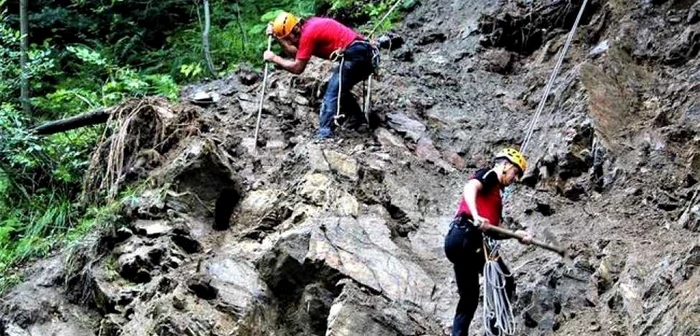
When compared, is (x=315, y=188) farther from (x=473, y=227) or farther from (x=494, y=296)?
(x=494, y=296)

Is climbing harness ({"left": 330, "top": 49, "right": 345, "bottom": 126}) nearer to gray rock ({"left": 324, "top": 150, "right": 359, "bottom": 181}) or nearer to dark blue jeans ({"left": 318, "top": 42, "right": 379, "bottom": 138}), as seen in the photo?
dark blue jeans ({"left": 318, "top": 42, "right": 379, "bottom": 138})

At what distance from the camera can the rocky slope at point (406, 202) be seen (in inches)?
274

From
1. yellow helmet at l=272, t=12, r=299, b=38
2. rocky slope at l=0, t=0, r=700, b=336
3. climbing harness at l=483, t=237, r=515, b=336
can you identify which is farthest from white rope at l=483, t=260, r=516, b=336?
yellow helmet at l=272, t=12, r=299, b=38

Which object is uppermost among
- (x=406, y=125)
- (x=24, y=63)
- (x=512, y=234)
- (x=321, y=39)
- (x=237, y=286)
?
(x=321, y=39)

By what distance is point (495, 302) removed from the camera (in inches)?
254

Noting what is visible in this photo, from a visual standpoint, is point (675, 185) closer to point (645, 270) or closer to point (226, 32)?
point (645, 270)

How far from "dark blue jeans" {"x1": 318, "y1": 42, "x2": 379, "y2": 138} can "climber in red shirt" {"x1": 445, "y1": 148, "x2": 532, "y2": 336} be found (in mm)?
3205

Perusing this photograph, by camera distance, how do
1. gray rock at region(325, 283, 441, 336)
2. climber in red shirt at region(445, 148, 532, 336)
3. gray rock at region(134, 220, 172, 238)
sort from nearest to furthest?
climber in red shirt at region(445, 148, 532, 336), gray rock at region(325, 283, 441, 336), gray rock at region(134, 220, 172, 238)

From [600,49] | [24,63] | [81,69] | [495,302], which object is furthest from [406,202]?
[81,69]

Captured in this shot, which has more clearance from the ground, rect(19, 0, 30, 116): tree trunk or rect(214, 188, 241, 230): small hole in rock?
rect(19, 0, 30, 116): tree trunk

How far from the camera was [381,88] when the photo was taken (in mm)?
11008

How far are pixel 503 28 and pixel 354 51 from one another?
3192 millimetres

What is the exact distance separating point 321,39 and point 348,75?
1.64 feet

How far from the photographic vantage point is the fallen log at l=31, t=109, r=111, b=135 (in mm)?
10086
